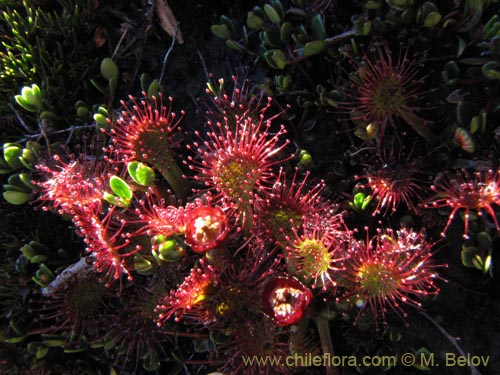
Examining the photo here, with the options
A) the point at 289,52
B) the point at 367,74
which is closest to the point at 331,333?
the point at 367,74

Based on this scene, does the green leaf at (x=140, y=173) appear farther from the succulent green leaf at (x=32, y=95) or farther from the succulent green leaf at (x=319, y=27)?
the succulent green leaf at (x=319, y=27)

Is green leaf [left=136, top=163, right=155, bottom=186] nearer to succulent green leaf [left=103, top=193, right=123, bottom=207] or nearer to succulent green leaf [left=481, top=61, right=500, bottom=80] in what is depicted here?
succulent green leaf [left=103, top=193, right=123, bottom=207]

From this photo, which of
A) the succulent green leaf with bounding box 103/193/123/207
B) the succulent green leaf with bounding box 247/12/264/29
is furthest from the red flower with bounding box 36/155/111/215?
the succulent green leaf with bounding box 247/12/264/29

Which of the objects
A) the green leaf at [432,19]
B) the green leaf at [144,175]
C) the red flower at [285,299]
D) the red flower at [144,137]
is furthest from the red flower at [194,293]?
the green leaf at [432,19]

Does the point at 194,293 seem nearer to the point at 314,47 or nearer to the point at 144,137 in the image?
the point at 144,137

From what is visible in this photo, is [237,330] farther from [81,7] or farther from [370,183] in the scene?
[81,7]

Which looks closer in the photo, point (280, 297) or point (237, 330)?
point (280, 297)
